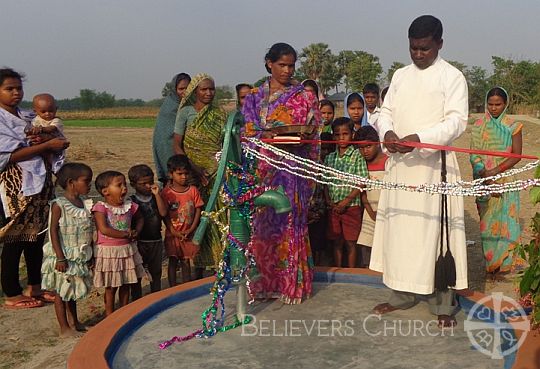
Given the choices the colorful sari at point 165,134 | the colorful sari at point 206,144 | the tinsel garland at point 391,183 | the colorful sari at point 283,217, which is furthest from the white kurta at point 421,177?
the colorful sari at point 165,134

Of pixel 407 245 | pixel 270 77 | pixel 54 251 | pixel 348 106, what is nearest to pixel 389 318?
pixel 407 245

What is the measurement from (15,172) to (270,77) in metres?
2.56

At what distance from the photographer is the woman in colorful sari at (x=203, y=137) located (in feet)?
16.5

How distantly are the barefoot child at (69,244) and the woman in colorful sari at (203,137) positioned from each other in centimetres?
107

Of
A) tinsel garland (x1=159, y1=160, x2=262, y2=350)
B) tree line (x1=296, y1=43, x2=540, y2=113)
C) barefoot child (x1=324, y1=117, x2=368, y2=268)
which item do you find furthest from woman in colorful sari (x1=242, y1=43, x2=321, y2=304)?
tree line (x1=296, y1=43, x2=540, y2=113)

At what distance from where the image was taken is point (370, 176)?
534 cm

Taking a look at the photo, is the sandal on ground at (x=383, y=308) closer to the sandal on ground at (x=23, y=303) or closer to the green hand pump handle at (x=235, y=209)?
the green hand pump handle at (x=235, y=209)

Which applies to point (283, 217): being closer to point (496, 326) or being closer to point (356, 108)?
point (496, 326)

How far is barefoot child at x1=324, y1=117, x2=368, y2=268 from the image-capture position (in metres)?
5.22

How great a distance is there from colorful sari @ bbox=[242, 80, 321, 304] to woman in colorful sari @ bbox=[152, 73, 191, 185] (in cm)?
209

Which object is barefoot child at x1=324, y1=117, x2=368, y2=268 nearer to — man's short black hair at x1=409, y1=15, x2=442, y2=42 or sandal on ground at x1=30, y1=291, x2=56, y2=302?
man's short black hair at x1=409, y1=15, x2=442, y2=42

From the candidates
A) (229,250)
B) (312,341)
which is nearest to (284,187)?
(229,250)

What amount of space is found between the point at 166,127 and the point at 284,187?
2377 millimetres

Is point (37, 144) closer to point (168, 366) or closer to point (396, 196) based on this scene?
point (168, 366)
